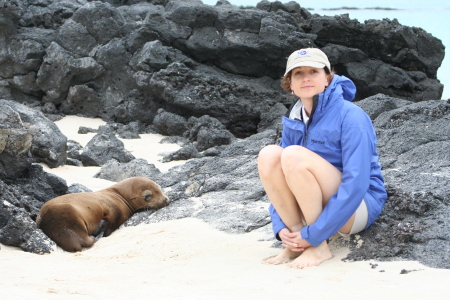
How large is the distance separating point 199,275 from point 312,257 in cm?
72

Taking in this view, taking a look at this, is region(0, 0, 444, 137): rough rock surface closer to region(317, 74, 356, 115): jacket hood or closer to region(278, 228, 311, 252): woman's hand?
region(317, 74, 356, 115): jacket hood

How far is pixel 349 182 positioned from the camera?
3.53 meters

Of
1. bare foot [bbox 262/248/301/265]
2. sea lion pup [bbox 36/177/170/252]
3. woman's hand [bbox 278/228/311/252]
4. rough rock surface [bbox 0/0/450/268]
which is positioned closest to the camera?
woman's hand [bbox 278/228/311/252]

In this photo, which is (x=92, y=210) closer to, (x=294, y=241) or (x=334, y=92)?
(x=294, y=241)

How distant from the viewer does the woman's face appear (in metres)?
3.82

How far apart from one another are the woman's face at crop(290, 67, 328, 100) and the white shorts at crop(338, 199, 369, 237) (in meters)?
0.79

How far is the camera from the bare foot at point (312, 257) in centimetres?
360

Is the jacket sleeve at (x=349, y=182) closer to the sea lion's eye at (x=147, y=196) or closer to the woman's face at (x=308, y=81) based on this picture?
the woman's face at (x=308, y=81)

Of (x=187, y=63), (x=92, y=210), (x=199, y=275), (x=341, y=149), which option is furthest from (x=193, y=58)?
(x=199, y=275)

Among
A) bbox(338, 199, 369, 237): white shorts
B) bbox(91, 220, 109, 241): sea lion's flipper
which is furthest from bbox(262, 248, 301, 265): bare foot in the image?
bbox(91, 220, 109, 241): sea lion's flipper

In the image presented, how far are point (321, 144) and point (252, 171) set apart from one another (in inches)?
110

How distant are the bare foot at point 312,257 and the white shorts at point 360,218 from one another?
21 cm

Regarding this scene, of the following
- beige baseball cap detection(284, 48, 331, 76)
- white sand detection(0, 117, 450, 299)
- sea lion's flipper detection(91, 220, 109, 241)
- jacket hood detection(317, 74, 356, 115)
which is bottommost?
sea lion's flipper detection(91, 220, 109, 241)

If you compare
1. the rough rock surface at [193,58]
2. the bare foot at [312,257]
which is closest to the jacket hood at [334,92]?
the bare foot at [312,257]
